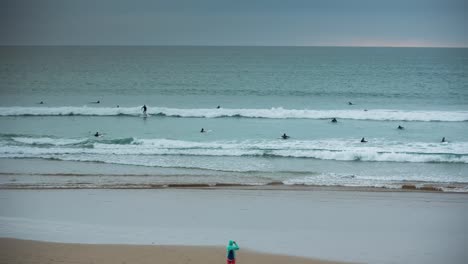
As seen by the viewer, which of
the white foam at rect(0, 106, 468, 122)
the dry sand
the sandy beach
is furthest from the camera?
the white foam at rect(0, 106, 468, 122)

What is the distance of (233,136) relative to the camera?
25.3 m

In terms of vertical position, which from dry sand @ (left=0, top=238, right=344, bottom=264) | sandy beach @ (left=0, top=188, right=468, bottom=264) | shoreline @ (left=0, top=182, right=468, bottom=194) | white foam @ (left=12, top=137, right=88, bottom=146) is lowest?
dry sand @ (left=0, top=238, right=344, bottom=264)

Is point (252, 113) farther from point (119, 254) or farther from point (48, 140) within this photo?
point (119, 254)

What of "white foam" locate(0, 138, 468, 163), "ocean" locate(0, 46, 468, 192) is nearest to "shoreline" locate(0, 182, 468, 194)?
"ocean" locate(0, 46, 468, 192)

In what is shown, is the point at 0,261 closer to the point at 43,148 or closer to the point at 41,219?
the point at 41,219

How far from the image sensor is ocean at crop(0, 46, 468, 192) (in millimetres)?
17312

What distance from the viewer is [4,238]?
10.9 m

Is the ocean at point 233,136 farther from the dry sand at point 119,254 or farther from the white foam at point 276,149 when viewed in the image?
the dry sand at point 119,254

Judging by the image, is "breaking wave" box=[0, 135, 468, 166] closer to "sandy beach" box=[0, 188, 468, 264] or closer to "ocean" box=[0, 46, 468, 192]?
"ocean" box=[0, 46, 468, 192]

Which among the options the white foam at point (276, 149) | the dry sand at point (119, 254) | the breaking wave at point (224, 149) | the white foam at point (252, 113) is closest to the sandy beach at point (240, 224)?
the dry sand at point (119, 254)

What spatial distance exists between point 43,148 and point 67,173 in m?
5.16

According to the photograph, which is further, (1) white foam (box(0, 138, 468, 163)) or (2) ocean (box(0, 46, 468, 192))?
(1) white foam (box(0, 138, 468, 163))

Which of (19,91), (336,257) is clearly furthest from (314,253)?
(19,91)

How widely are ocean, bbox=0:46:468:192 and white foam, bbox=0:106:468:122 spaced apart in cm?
8
